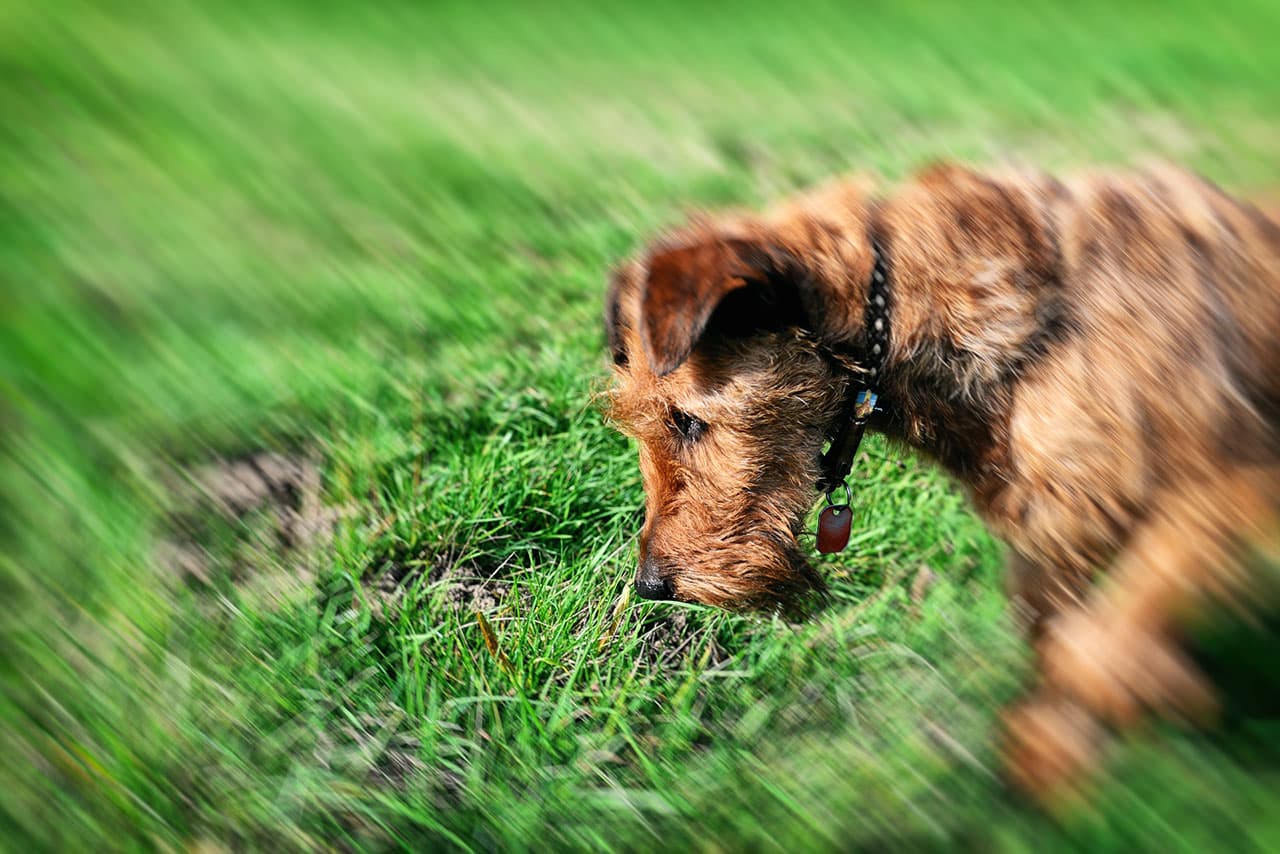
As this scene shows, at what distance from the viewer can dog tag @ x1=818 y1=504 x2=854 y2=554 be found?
3148 millimetres

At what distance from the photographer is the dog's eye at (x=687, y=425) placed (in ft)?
9.79

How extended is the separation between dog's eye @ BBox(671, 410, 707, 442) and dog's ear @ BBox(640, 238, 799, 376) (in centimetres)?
42

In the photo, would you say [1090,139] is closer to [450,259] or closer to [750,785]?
[450,259]

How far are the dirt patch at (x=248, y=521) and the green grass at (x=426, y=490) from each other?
3 centimetres

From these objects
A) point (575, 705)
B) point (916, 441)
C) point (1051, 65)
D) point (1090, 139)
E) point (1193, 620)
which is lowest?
point (575, 705)

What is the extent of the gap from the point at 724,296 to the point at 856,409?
610mm

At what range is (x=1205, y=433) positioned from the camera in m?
2.45

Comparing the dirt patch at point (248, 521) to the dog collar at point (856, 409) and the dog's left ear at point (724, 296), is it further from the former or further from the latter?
the dog collar at point (856, 409)

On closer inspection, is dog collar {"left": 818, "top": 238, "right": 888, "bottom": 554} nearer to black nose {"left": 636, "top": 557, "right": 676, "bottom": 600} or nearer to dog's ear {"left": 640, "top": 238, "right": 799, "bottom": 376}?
dog's ear {"left": 640, "top": 238, "right": 799, "bottom": 376}

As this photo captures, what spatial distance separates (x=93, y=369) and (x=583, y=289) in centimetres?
228

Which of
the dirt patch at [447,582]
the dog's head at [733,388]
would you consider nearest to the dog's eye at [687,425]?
the dog's head at [733,388]

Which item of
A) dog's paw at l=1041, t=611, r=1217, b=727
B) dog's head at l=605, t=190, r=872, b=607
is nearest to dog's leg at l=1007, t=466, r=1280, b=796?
dog's paw at l=1041, t=611, r=1217, b=727

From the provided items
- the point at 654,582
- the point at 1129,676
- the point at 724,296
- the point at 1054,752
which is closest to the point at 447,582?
the point at 654,582

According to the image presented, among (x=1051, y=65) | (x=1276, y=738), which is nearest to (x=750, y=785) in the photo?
(x=1276, y=738)
